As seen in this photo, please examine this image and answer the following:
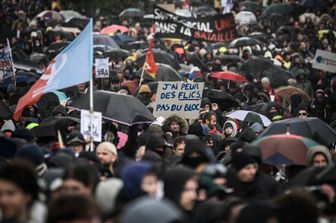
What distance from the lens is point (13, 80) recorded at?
24953 millimetres

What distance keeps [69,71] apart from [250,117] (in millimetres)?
5714

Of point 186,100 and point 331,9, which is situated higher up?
point 186,100

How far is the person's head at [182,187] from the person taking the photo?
428 inches

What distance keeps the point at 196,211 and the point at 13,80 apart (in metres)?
A: 14.3

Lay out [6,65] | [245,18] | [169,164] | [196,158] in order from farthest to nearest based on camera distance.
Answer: [245,18], [6,65], [169,164], [196,158]

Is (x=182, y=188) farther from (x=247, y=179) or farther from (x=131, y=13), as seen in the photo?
(x=131, y=13)

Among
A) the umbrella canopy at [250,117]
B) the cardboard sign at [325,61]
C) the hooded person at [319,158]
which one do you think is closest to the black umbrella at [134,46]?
the cardboard sign at [325,61]

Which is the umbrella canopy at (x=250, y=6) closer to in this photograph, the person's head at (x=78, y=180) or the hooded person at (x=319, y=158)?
the hooded person at (x=319, y=158)

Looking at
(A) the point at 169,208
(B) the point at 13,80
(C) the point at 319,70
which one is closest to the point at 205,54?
(C) the point at 319,70

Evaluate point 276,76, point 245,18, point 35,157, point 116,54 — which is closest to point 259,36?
point 245,18

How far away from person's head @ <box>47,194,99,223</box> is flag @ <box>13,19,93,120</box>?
6730mm

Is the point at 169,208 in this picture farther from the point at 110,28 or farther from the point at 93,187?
the point at 110,28

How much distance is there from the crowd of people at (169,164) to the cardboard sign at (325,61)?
433 mm

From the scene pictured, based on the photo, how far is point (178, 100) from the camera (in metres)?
21.8
